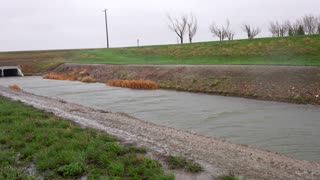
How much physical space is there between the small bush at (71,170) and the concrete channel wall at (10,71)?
167 ft

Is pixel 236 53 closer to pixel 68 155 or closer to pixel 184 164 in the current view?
pixel 184 164

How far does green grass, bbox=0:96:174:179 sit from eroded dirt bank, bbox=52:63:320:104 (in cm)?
1217

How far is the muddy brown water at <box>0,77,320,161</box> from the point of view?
35.7 ft

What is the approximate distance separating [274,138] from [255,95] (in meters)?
8.60

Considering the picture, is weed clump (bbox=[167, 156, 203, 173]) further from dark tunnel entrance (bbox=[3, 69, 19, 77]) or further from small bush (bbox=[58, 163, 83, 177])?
dark tunnel entrance (bbox=[3, 69, 19, 77])

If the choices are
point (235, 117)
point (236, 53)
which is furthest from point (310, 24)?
point (235, 117)

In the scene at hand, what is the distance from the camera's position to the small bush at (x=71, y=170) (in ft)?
21.6

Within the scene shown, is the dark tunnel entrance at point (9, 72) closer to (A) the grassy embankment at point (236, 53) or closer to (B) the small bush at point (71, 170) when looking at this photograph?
(A) the grassy embankment at point (236, 53)

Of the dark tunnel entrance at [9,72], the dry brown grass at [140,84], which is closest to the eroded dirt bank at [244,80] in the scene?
the dry brown grass at [140,84]

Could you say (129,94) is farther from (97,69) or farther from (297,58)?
(97,69)

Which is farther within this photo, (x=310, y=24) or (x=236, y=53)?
(x=310, y=24)

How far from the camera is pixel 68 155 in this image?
733 centimetres

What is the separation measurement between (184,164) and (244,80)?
15.7 meters

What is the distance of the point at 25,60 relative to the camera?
6200 cm
